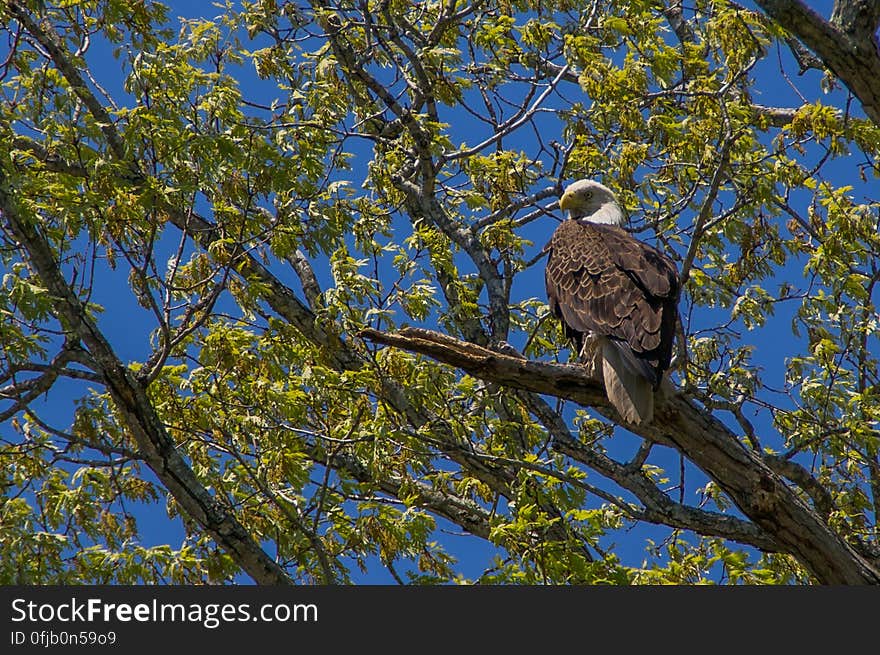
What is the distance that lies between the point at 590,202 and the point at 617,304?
6.35 feet

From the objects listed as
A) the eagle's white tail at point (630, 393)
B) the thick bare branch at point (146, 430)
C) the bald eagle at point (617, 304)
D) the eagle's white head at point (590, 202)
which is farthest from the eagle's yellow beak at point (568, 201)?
the thick bare branch at point (146, 430)

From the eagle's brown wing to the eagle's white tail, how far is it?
8 centimetres

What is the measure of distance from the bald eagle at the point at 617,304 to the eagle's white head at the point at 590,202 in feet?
1.09

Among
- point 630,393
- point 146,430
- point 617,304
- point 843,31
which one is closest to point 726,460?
point 630,393

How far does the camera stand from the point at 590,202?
9359 mm

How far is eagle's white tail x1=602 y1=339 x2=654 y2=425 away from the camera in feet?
22.2

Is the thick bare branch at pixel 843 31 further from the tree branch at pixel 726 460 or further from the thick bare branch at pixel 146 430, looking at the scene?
the thick bare branch at pixel 146 430

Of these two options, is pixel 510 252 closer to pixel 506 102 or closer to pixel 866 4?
pixel 506 102

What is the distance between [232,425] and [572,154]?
3.36 m

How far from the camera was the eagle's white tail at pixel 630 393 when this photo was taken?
677 cm

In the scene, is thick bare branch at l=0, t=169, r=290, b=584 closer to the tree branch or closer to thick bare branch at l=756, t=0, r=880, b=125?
the tree branch

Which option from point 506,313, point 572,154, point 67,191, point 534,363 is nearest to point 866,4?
point 534,363

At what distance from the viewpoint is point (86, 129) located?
8.54 metres

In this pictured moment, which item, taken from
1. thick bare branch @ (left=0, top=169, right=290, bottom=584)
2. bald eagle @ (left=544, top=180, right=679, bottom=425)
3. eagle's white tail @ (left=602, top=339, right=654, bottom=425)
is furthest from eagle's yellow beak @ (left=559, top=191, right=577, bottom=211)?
thick bare branch @ (left=0, top=169, right=290, bottom=584)
